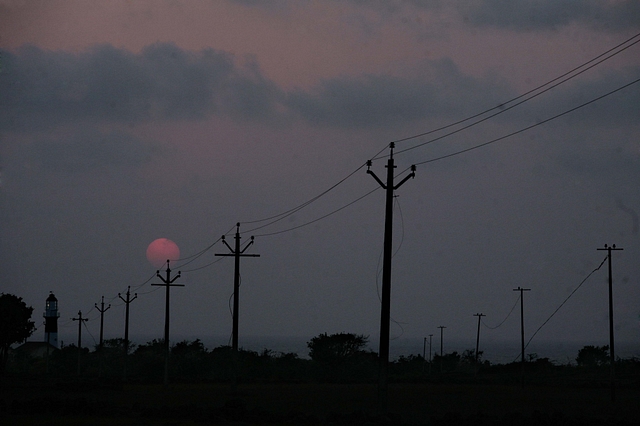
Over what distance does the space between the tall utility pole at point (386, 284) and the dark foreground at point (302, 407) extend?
3.86ft

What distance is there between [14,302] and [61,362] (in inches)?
1050

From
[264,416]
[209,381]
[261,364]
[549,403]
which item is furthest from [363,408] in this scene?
[261,364]

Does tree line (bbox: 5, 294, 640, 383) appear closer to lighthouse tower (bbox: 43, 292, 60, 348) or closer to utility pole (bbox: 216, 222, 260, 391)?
lighthouse tower (bbox: 43, 292, 60, 348)

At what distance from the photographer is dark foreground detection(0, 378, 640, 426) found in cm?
3108

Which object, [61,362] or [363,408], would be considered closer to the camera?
[363,408]

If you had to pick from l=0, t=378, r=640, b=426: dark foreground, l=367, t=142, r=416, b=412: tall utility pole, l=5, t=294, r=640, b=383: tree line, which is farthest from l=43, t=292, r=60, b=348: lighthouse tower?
l=367, t=142, r=416, b=412: tall utility pole

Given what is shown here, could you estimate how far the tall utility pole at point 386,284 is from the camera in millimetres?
30391

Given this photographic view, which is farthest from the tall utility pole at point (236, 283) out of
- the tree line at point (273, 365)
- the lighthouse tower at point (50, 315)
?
the lighthouse tower at point (50, 315)

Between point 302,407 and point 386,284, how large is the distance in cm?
1285

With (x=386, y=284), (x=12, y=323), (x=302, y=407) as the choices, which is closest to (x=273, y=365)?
(x=12, y=323)

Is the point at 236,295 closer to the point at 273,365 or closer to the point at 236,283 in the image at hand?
the point at 236,283

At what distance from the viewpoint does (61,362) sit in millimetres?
104438

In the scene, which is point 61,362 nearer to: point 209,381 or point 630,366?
point 209,381

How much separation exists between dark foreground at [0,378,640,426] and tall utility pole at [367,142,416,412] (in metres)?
1.18
